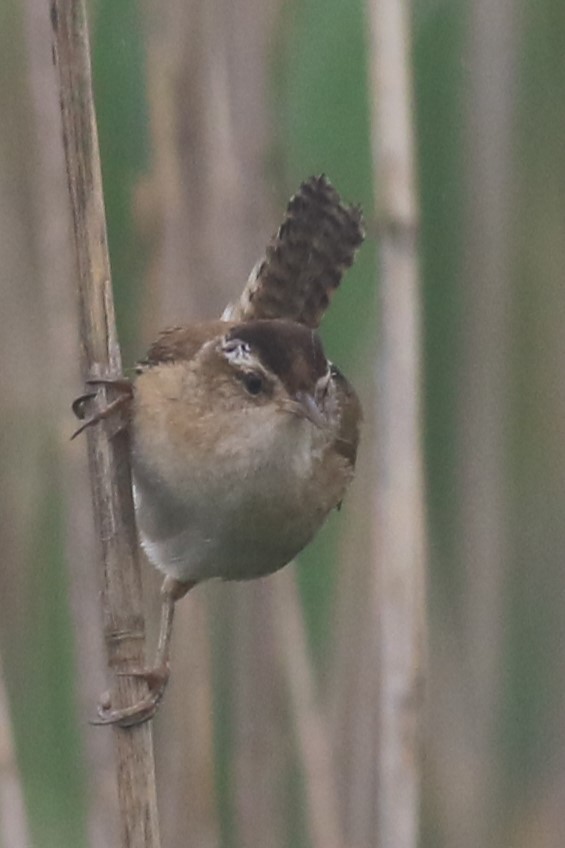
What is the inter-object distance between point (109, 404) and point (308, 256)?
41 cm

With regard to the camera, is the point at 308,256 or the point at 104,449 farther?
the point at 308,256

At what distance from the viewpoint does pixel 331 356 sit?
2195mm

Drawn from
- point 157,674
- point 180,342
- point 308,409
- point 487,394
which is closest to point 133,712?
point 157,674

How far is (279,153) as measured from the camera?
220cm

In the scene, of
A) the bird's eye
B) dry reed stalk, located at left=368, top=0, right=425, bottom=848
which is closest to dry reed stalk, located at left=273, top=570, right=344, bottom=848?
dry reed stalk, located at left=368, top=0, right=425, bottom=848

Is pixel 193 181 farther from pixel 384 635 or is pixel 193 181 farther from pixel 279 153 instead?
pixel 384 635

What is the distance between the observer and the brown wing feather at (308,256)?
2.05 metres

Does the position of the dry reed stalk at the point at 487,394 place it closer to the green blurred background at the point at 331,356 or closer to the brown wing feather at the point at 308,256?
the green blurred background at the point at 331,356

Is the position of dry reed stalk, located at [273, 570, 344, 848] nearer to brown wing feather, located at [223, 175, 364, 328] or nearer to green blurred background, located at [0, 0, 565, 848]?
green blurred background, located at [0, 0, 565, 848]

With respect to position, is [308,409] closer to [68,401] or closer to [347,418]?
[347,418]

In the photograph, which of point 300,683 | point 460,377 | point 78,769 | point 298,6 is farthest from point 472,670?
point 298,6

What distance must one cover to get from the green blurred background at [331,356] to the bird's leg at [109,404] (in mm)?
286

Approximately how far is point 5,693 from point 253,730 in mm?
393

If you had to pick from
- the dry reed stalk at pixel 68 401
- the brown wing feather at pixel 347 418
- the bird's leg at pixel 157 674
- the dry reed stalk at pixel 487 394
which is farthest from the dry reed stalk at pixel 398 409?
the dry reed stalk at pixel 68 401
